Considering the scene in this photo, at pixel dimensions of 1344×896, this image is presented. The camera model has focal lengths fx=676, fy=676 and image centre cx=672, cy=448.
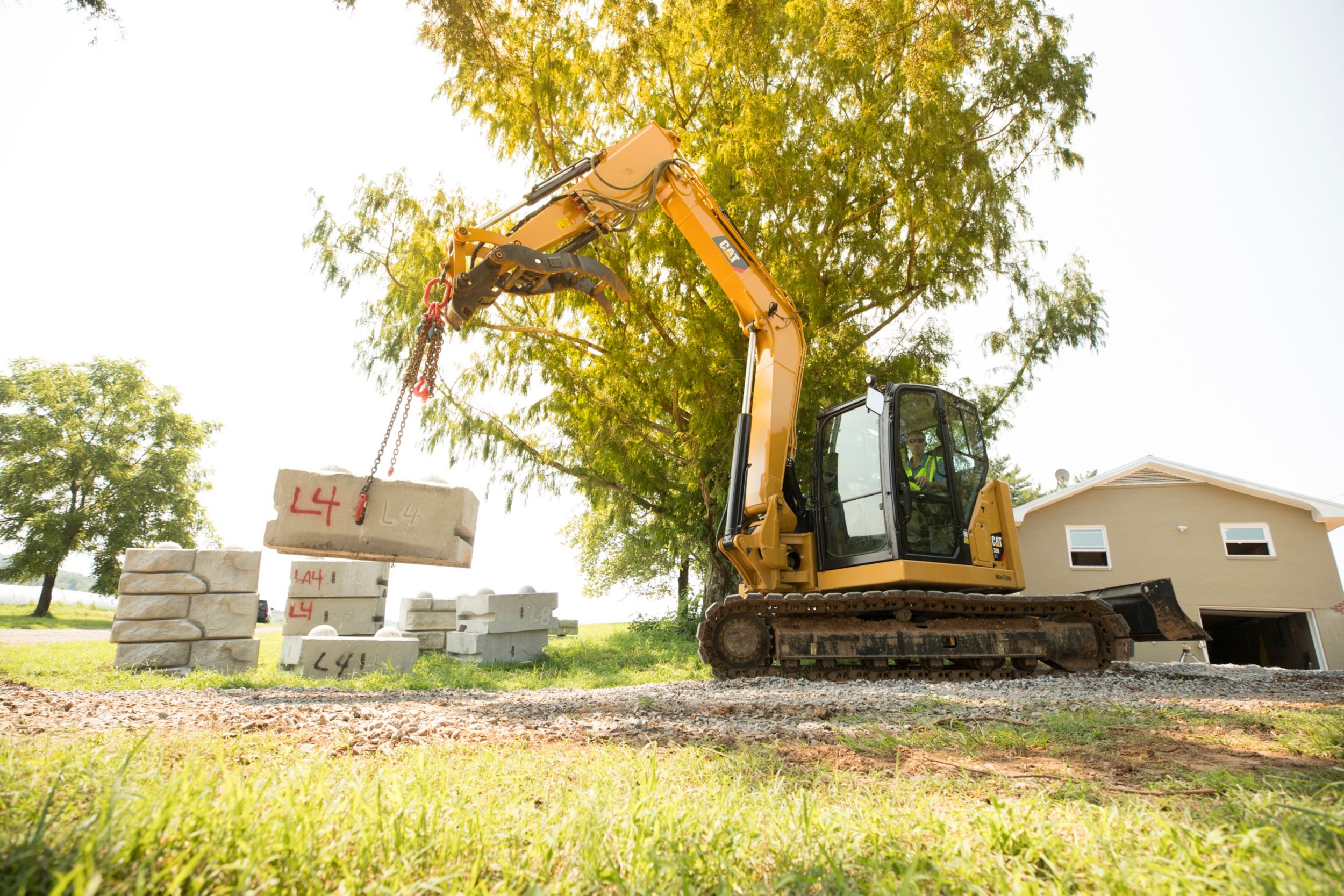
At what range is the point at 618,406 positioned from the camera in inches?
461

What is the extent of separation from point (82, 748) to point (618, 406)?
31.9 ft

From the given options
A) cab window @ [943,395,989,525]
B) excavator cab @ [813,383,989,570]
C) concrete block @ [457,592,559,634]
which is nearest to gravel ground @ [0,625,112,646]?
concrete block @ [457,592,559,634]

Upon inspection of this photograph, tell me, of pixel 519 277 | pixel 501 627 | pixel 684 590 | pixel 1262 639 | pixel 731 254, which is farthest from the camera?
pixel 684 590

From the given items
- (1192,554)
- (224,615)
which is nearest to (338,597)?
(224,615)

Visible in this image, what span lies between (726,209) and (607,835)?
10.1 metres

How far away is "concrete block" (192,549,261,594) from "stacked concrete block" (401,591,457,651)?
3.46 metres

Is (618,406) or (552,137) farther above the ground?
(552,137)

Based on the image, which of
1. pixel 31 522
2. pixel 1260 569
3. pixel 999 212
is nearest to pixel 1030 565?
pixel 1260 569

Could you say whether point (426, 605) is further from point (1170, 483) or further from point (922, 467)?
point (1170, 483)

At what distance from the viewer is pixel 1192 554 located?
45.8 feet

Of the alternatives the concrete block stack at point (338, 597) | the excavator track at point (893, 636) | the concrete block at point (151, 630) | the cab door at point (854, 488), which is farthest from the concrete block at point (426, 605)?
the cab door at point (854, 488)

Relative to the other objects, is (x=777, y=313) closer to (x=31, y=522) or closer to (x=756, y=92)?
(x=756, y=92)

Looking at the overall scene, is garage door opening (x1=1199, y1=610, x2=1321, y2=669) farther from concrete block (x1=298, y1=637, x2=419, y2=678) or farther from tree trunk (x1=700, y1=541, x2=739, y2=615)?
concrete block (x1=298, y1=637, x2=419, y2=678)

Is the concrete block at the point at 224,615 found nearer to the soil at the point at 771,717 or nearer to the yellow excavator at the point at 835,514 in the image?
the soil at the point at 771,717
